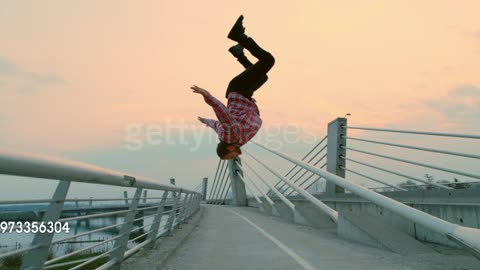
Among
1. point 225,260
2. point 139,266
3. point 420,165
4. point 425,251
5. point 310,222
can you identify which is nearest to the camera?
point 139,266

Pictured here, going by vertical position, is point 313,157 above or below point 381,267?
above

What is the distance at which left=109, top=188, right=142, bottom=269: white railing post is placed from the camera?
4273 millimetres

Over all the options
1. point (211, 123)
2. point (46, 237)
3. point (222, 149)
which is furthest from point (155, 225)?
point (46, 237)

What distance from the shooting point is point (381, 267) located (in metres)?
5.00

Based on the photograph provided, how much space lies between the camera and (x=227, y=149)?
4.38 metres

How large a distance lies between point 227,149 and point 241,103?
1.60 feet

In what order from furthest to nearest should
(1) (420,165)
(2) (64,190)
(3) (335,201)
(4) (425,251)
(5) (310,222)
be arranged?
1. (3) (335,201)
2. (5) (310,222)
3. (1) (420,165)
4. (4) (425,251)
5. (2) (64,190)

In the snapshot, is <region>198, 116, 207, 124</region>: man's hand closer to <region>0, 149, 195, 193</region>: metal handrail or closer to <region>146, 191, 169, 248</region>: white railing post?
<region>0, 149, 195, 193</region>: metal handrail

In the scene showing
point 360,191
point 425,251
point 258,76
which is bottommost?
point 425,251

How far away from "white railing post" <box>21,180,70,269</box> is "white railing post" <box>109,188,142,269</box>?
157 cm

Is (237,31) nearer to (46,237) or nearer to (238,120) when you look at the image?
(238,120)

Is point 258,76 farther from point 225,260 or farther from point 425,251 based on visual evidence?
point 425,251

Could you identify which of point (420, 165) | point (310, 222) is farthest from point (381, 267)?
point (310, 222)

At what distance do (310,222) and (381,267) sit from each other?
263 inches
